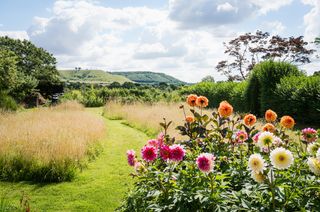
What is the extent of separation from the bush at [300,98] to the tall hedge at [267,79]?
0.59 m

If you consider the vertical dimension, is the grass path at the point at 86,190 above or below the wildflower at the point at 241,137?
below

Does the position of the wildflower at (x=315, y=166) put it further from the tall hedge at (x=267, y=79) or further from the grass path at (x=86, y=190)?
the tall hedge at (x=267, y=79)

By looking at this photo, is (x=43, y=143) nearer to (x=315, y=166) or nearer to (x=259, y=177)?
(x=259, y=177)

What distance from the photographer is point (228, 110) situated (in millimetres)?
3959

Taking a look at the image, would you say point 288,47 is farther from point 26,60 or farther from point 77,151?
point 26,60

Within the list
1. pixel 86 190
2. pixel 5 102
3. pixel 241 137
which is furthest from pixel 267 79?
pixel 5 102

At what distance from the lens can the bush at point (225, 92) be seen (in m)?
18.4

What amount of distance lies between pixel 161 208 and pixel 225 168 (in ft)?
3.12

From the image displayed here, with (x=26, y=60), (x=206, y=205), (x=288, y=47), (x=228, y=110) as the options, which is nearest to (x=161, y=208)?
(x=206, y=205)

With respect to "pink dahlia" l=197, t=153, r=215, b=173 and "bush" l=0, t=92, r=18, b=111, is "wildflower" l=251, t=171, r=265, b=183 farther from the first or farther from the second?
"bush" l=0, t=92, r=18, b=111

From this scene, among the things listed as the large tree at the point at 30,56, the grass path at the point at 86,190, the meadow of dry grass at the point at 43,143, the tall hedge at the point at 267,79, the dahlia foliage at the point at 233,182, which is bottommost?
the grass path at the point at 86,190

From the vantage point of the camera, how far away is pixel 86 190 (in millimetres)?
6527

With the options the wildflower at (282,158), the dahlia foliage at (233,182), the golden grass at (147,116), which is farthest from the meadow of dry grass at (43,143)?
the wildflower at (282,158)

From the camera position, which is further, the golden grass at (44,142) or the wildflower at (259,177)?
the golden grass at (44,142)
